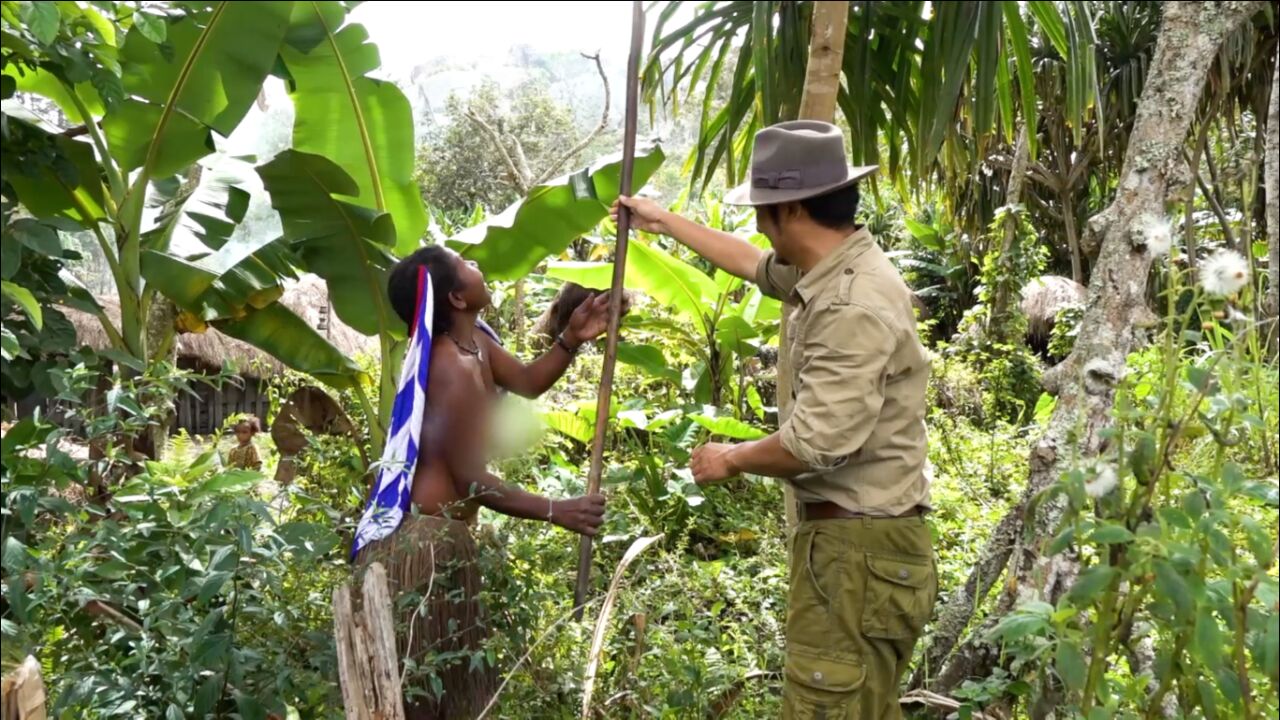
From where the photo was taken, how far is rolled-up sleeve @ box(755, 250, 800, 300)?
117 inches

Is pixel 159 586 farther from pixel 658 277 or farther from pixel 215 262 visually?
pixel 658 277

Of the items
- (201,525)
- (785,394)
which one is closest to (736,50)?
(785,394)

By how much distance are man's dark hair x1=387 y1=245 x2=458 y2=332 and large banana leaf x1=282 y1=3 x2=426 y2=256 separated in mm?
770

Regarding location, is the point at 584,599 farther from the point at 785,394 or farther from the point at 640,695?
the point at 785,394

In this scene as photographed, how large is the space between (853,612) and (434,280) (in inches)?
56.1

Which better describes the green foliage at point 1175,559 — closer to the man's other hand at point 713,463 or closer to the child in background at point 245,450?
the man's other hand at point 713,463

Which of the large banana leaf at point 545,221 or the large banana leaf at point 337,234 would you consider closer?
the large banana leaf at point 337,234

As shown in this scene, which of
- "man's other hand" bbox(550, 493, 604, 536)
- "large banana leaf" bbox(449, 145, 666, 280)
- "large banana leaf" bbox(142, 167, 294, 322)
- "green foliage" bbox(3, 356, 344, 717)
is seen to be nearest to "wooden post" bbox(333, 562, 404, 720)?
"green foliage" bbox(3, 356, 344, 717)

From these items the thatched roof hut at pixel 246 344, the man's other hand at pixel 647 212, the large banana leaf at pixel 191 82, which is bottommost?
the thatched roof hut at pixel 246 344

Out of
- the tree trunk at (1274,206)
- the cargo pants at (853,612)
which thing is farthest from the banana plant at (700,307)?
the tree trunk at (1274,206)

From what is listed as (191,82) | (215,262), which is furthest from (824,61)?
(215,262)

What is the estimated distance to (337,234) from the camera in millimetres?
3969

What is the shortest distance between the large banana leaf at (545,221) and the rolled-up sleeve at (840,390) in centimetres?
173

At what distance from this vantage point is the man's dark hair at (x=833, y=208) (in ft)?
8.60
